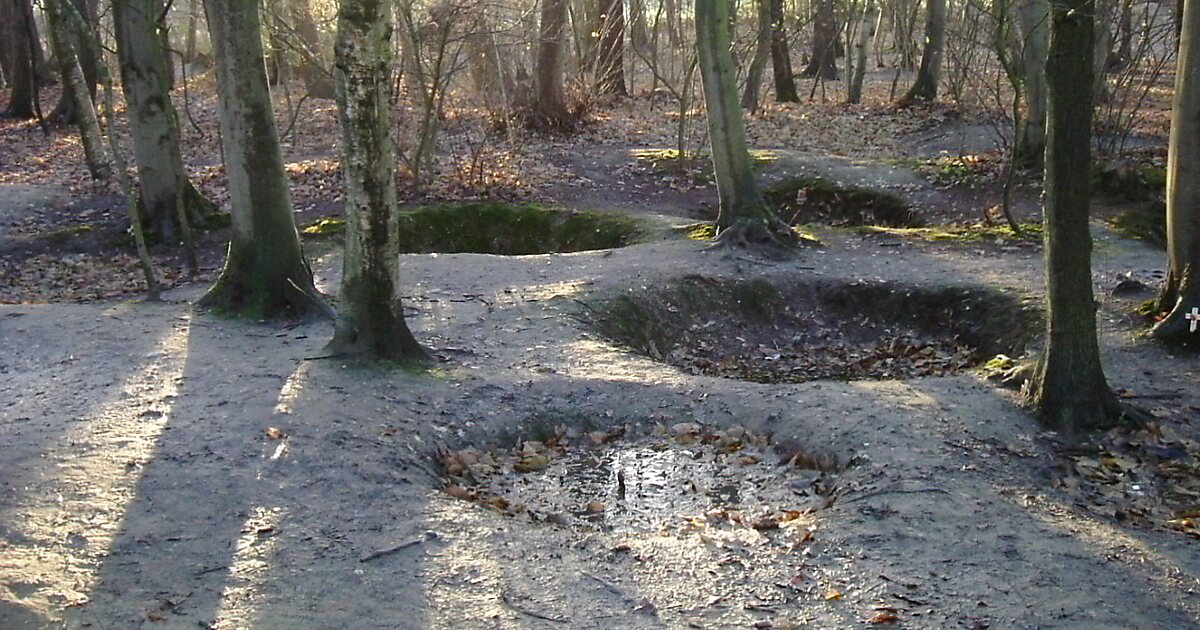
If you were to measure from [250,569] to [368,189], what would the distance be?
326 centimetres

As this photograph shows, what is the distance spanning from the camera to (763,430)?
7531 mm

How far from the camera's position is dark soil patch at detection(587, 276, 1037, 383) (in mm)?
9664

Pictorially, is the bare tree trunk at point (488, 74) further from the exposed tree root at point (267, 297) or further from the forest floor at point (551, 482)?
the exposed tree root at point (267, 297)

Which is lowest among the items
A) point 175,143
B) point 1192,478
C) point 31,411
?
point 1192,478

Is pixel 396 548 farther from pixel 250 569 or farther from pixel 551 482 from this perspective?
pixel 551 482

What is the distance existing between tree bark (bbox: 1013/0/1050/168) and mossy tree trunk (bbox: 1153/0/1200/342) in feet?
20.8

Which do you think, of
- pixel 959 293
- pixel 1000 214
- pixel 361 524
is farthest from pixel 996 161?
pixel 361 524

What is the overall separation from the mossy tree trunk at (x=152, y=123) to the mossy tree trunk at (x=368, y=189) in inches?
→ 227

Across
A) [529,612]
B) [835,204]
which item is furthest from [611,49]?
[529,612]

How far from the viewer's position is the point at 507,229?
1487cm

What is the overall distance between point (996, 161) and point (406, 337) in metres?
11.0

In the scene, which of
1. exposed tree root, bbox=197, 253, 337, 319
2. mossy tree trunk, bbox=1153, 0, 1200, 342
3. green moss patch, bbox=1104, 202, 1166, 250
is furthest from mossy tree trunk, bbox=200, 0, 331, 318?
green moss patch, bbox=1104, 202, 1166, 250

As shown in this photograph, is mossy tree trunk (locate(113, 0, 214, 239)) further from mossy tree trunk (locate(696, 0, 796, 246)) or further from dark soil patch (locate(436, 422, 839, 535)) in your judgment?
dark soil patch (locate(436, 422, 839, 535))

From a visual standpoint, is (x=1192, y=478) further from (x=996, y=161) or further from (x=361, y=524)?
(x=996, y=161)
